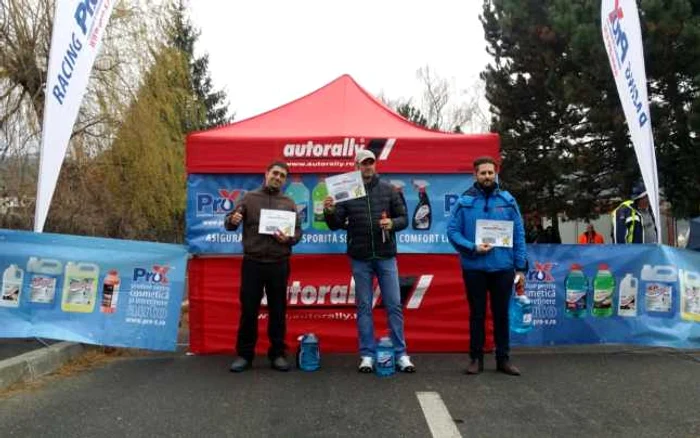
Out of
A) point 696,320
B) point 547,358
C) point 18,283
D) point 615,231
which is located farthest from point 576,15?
point 18,283

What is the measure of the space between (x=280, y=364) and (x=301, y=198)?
181 cm

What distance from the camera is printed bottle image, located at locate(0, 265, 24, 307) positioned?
6.04 metres

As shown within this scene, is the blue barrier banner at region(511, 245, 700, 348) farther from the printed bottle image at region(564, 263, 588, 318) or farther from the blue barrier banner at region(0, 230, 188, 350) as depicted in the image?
the blue barrier banner at region(0, 230, 188, 350)

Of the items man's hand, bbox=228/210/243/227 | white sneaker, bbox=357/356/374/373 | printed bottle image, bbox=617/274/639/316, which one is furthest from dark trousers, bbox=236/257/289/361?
printed bottle image, bbox=617/274/639/316

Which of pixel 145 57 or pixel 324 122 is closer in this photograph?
pixel 324 122

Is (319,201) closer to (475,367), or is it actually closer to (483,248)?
(483,248)

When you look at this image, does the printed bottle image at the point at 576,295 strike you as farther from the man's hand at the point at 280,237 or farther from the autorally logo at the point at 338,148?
the man's hand at the point at 280,237

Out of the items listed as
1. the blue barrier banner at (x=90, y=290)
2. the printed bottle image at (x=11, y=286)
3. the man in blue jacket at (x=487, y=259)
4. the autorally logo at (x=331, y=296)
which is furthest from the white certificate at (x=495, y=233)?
the printed bottle image at (x=11, y=286)

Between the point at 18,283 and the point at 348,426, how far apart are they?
3.74 m

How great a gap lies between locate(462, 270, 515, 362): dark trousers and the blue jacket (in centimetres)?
9

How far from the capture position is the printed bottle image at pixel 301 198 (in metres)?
6.77

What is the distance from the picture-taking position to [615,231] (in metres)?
8.50

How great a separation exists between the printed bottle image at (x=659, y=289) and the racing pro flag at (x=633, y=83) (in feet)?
1.96

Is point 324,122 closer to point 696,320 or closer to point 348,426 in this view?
point 348,426
